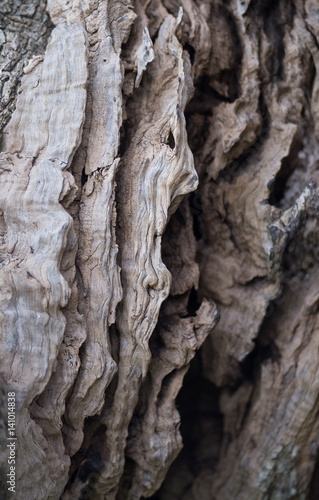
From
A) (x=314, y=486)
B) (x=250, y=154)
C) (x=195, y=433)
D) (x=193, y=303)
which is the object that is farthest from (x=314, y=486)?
(x=250, y=154)

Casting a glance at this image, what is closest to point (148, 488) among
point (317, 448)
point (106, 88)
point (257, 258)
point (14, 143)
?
point (317, 448)

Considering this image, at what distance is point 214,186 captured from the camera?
2158 millimetres

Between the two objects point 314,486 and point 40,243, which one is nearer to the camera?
point 40,243

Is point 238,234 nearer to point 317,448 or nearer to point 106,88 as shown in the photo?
point 106,88

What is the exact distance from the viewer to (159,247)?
1658mm

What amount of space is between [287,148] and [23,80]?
1225 millimetres

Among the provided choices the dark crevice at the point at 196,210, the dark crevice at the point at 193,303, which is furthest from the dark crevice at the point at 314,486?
the dark crevice at the point at 196,210

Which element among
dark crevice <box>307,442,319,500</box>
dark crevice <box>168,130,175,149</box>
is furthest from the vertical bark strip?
dark crevice <box>307,442,319,500</box>

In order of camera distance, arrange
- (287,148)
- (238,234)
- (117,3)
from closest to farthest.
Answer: (117,3), (287,148), (238,234)

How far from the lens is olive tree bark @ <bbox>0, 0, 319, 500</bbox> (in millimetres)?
1565

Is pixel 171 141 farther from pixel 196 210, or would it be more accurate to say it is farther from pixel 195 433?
pixel 195 433

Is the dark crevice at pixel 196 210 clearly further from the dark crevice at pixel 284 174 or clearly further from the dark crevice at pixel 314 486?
the dark crevice at pixel 314 486

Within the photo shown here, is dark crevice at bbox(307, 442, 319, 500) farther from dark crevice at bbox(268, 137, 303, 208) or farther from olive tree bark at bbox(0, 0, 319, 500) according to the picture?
dark crevice at bbox(268, 137, 303, 208)

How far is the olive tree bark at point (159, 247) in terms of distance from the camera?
1.57 meters
